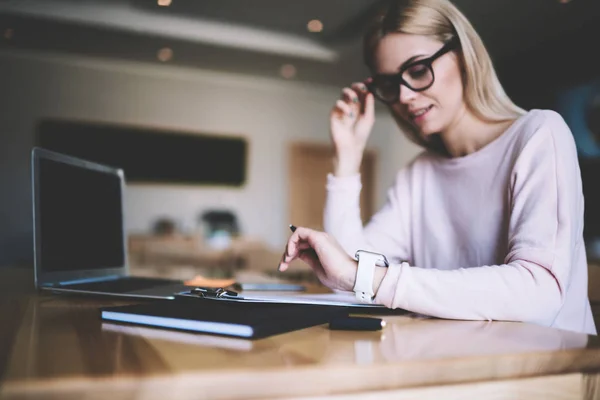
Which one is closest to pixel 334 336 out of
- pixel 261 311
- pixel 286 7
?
pixel 261 311

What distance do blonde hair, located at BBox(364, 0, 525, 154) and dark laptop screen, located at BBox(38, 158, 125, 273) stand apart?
0.76m

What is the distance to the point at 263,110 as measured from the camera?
587 centimetres

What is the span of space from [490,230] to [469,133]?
231 millimetres

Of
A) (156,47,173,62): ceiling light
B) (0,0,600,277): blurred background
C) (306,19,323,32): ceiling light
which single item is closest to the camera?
(0,0,600,277): blurred background

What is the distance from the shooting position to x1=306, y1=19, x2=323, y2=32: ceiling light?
4.29 m

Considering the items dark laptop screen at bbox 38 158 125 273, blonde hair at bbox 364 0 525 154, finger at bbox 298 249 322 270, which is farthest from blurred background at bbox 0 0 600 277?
finger at bbox 298 249 322 270

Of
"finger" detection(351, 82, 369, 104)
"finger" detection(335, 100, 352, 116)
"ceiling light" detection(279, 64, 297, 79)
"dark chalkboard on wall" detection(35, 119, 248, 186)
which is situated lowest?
"finger" detection(335, 100, 352, 116)

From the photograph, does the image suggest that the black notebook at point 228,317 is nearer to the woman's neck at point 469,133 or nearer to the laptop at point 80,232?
the laptop at point 80,232

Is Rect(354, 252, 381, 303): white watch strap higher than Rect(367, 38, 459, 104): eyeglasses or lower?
lower

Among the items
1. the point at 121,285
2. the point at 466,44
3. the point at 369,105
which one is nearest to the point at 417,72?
the point at 466,44

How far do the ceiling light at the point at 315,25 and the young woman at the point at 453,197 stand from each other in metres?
3.25

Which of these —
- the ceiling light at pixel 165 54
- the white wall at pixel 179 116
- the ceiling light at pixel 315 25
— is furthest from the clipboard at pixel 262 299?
the white wall at pixel 179 116

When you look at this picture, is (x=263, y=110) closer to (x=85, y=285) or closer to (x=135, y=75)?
(x=135, y=75)

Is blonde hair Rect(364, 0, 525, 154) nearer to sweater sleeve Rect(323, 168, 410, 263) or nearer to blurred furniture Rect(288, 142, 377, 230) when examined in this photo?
sweater sleeve Rect(323, 168, 410, 263)
